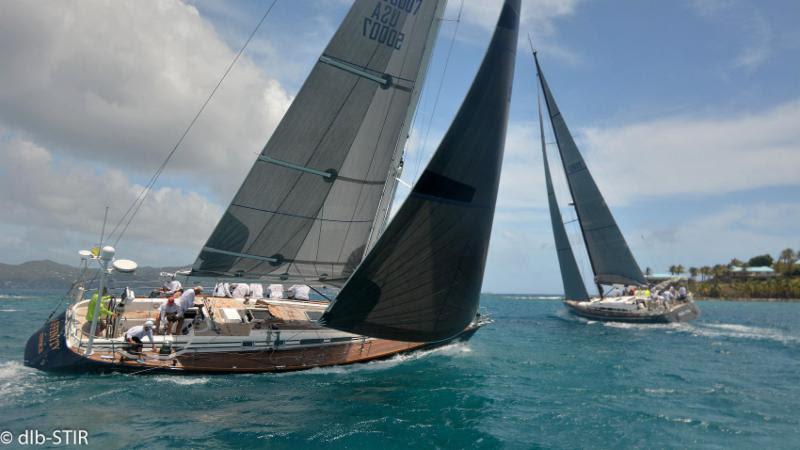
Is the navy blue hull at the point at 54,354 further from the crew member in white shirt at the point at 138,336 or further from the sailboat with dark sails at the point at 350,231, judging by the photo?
the crew member in white shirt at the point at 138,336

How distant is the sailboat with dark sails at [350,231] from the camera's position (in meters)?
10.2

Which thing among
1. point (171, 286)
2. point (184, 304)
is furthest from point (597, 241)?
point (184, 304)

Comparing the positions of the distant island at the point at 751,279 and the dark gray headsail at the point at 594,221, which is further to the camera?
the distant island at the point at 751,279

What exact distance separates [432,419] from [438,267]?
10.4ft

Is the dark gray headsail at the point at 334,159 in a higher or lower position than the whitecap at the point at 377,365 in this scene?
higher

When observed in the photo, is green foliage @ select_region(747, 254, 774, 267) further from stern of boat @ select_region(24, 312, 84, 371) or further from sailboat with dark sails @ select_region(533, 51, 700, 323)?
stern of boat @ select_region(24, 312, 84, 371)

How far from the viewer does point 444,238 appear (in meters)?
10.4

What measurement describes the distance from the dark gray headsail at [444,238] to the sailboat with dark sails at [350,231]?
1.2 inches

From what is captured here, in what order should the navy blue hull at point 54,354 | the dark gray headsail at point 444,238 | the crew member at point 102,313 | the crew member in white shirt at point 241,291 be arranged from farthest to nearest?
the crew member in white shirt at point 241,291 → the crew member at point 102,313 → the navy blue hull at point 54,354 → the dark gray headsail at point 444,238

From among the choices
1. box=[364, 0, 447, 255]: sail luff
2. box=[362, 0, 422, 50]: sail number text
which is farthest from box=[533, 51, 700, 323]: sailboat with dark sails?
box=[362, 0, 422, 50]: sail number text

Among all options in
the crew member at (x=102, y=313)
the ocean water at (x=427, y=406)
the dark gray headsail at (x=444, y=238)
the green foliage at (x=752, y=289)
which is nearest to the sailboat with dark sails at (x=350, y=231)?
the dark gray headsail at (x=444, y=238)

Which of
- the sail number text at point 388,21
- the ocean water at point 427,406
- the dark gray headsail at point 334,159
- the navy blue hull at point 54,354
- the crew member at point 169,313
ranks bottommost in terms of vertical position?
the ocean water at point 427,406

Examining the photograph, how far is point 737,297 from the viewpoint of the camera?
96750 millimetres

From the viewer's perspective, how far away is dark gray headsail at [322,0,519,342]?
10.0 m
